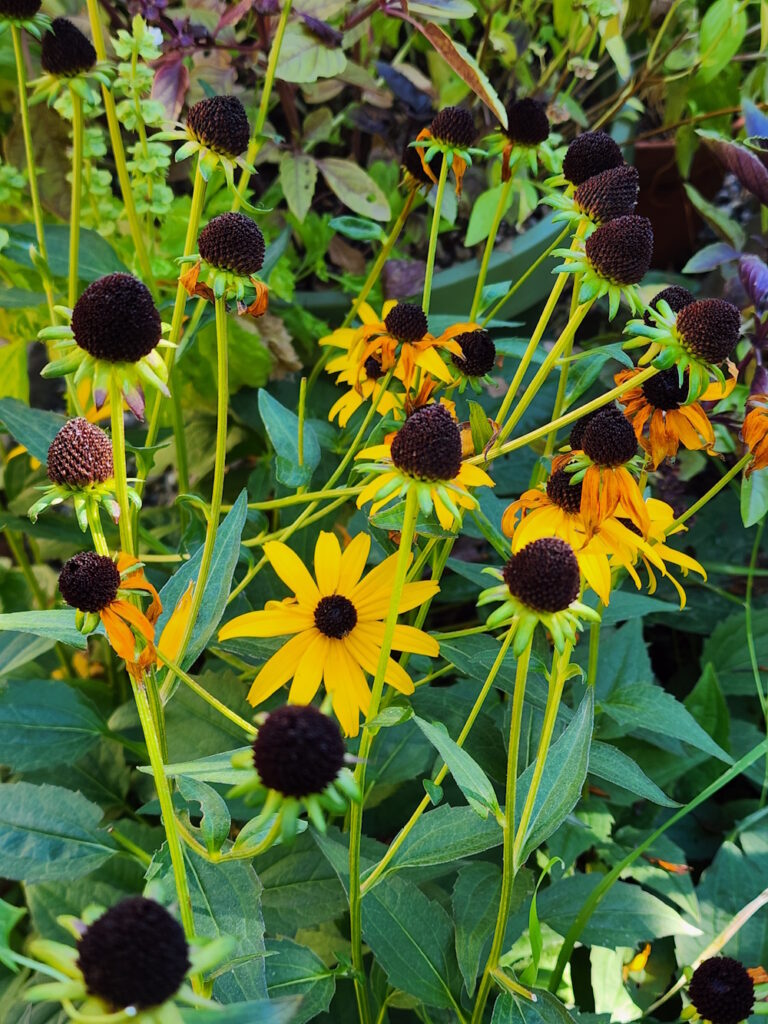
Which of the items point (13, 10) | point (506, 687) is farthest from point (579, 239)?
point (13, 10)

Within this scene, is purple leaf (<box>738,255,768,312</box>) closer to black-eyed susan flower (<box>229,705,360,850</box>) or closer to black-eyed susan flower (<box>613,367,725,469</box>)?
black-eyed susan flower (<box>613,367,725,469</box>)

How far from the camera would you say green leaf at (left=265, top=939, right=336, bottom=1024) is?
18.3 inches

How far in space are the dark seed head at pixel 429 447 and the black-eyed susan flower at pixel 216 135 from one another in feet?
0.66

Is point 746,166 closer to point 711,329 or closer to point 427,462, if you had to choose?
point 711,329

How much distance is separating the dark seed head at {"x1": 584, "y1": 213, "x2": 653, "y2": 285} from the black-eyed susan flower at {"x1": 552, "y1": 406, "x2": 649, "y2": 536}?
7cm

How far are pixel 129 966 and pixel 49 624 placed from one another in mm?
217

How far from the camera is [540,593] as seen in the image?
0.35 m

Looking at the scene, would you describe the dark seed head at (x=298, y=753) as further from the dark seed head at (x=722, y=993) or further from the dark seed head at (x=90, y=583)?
the dark seed head at (x=722, y=993)

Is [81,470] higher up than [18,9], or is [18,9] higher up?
[18,9]

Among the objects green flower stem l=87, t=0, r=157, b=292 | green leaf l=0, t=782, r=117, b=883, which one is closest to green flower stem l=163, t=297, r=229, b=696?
green leaf l=0, t=782, r=117, b=883

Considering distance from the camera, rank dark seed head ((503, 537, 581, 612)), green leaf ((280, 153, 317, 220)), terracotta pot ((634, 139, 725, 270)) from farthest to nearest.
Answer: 1. terracotta pot ((634, 139, 725, 270))
2. green leaf ((280, 153, 317, 220))
3. dark seed head ((503, 537, 581, 612))

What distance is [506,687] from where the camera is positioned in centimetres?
54

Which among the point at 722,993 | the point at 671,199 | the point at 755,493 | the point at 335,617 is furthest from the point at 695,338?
the point at 671,199

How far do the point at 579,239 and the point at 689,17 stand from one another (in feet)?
2.04
